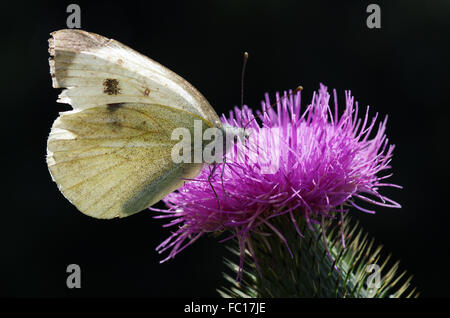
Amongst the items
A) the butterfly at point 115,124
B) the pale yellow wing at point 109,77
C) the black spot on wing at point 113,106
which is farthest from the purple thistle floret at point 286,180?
the black spot on wing at point 113,106

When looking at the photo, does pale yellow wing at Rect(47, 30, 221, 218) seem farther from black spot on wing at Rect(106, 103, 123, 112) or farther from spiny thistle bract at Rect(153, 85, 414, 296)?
spiny thistle bract at Rect(153, 85, 414, 296)

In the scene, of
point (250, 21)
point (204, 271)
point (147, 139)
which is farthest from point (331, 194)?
point (250, 21)

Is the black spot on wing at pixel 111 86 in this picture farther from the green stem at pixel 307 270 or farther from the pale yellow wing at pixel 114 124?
the green stem at pixel 307 270

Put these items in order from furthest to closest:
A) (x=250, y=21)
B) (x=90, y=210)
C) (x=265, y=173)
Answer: (x=250, y=21) < (x=90, y=210) < (x=265, y=173)

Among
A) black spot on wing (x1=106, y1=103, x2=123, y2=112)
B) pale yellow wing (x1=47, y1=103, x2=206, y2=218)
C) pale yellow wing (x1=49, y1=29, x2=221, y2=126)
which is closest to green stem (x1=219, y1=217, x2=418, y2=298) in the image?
pale yellow wing (x1=47, y1=103, x2=206, y2=218)

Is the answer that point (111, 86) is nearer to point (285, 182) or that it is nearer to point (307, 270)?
point (285, 182)

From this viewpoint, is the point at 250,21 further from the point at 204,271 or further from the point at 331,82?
the point at 204,271

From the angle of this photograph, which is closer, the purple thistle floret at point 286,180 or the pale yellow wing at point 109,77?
the purple thistle floret at point 286,180
